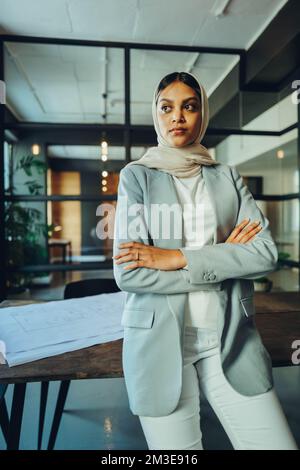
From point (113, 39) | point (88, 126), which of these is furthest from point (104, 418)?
point (113, 39)

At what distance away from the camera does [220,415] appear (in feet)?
3.00

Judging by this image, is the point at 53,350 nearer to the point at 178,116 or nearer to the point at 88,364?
the point at 88,364

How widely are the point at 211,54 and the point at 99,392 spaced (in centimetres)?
350

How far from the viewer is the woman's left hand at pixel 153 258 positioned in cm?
90

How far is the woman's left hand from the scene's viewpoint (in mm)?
903

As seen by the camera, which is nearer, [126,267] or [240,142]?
[126,267]

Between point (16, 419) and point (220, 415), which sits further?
point (16, 419)

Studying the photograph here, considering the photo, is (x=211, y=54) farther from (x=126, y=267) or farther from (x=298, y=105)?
(x=126, y=267)

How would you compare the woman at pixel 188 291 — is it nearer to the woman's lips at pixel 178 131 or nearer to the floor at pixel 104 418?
the woman's lips at pixel 178 131

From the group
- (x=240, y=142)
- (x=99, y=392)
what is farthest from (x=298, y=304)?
(x=240, y=142)

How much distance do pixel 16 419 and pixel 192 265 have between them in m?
0.79

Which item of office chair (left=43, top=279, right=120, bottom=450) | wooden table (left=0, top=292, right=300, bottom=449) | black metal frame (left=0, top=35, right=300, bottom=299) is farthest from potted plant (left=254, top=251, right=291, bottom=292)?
wooden table (left=0, top=292, right=300, bottom=449)

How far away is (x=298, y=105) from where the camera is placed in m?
3.29
